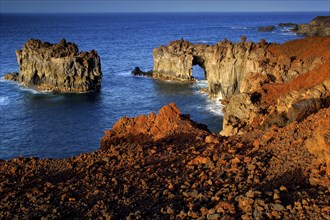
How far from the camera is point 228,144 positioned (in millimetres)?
19125

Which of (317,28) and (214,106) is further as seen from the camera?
(317,28)

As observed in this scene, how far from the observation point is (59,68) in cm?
8338

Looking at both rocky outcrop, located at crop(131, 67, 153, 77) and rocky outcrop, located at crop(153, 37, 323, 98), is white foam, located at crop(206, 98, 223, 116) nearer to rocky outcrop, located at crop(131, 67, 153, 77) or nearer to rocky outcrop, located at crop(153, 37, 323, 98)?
rocky outcrop, located at crop(153, 37, 323, 98)

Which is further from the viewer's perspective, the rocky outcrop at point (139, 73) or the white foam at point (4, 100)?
the rocky outcrop at point (139, 73)

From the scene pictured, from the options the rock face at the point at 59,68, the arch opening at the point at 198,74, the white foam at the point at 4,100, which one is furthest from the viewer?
the arch opening at the point at 198,74

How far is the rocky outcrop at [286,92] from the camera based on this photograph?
2975 cm

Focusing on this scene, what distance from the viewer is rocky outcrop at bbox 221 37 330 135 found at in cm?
2975

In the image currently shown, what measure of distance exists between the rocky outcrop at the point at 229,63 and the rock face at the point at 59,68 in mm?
18063

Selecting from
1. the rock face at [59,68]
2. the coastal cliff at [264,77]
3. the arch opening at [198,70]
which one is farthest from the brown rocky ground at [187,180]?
the arch opening at [198,70]

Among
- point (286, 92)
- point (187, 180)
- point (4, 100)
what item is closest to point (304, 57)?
point (286, 92)

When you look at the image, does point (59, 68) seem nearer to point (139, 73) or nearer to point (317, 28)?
point (139, 73)

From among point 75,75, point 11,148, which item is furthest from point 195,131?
point 75,75

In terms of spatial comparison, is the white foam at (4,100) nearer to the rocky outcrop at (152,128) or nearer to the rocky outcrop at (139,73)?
the rocky outcrop at (139,73)

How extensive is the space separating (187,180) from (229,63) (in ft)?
186
